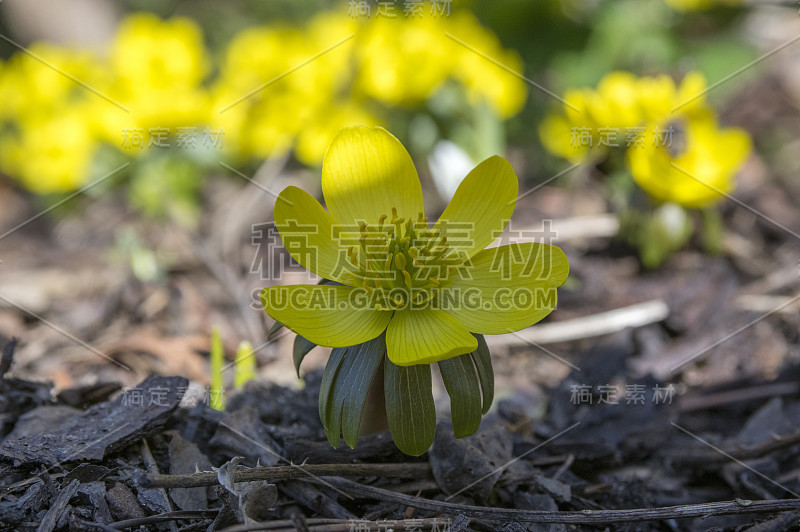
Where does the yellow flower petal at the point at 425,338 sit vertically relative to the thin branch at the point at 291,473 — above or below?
above

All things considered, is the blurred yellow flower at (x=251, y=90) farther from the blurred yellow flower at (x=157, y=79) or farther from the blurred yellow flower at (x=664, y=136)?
the blurred yellow flower at (x=664, y=136)

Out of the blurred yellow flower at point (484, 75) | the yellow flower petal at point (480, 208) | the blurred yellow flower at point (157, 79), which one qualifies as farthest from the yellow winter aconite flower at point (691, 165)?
the blurred yellow flower at point (157, 79)

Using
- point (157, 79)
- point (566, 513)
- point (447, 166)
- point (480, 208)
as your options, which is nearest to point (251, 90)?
point (157, 79)

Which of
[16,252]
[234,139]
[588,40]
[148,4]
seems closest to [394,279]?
[234,139]

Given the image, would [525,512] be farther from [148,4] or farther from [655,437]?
[148,4]

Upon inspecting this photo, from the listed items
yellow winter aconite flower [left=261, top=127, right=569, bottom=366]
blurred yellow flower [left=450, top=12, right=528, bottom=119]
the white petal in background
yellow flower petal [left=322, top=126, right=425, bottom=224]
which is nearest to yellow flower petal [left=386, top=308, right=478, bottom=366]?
yellow winter aconite flower [left=261, top=127, right=569, bottom=366]

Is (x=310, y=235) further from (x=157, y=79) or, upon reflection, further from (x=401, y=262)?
(x=157, y=79)

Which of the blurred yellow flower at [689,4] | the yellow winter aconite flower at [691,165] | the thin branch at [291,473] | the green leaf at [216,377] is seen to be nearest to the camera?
the thin branch at [291,473]

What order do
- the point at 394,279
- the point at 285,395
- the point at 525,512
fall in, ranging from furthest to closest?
the point at 285,395
the point at 394,279
the point at 525,512

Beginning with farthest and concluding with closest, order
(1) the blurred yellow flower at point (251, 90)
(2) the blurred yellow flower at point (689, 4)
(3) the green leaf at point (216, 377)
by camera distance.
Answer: (2) the blurred yellow flower at point (689, 4) < (1) the blurred yellow flower at point (251, 90) < (3) the green leaf at point (216, 377)
